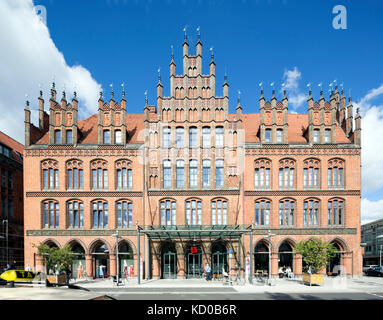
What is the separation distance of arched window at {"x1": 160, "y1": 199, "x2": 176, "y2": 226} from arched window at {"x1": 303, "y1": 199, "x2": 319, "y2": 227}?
14.3m

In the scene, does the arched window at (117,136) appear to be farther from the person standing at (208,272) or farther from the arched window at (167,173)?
the person standing at (208,272)

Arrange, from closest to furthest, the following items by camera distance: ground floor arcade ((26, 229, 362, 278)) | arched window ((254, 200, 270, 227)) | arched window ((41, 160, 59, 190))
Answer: ground floor arcade ((26, 229, 362, 278)), arched window ((254, 200, 270, 227)), arched window ((41, 160, 59, 190))

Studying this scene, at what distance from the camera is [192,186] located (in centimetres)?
3275

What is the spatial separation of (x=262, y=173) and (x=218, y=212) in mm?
6536

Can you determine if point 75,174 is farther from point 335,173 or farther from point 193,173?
point 335,173

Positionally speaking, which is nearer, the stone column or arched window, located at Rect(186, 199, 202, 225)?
the stone column

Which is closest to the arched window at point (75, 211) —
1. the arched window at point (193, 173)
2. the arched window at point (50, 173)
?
the arched window at point (50, 173)

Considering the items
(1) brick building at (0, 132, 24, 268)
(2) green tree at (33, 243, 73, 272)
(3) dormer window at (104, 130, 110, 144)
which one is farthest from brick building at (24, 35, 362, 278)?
(1) brick building at (0, 132, 24, 268)

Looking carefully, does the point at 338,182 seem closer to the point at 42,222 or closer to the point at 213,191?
the point at 213,191

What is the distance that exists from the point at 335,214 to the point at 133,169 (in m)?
22.7

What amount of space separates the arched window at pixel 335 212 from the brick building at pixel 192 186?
0.11 metres

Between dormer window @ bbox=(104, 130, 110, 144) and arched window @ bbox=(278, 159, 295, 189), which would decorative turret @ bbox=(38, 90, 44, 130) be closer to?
dormer window @ bbox=(104, 130, 110, 144)

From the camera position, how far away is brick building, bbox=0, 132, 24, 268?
3631cm
